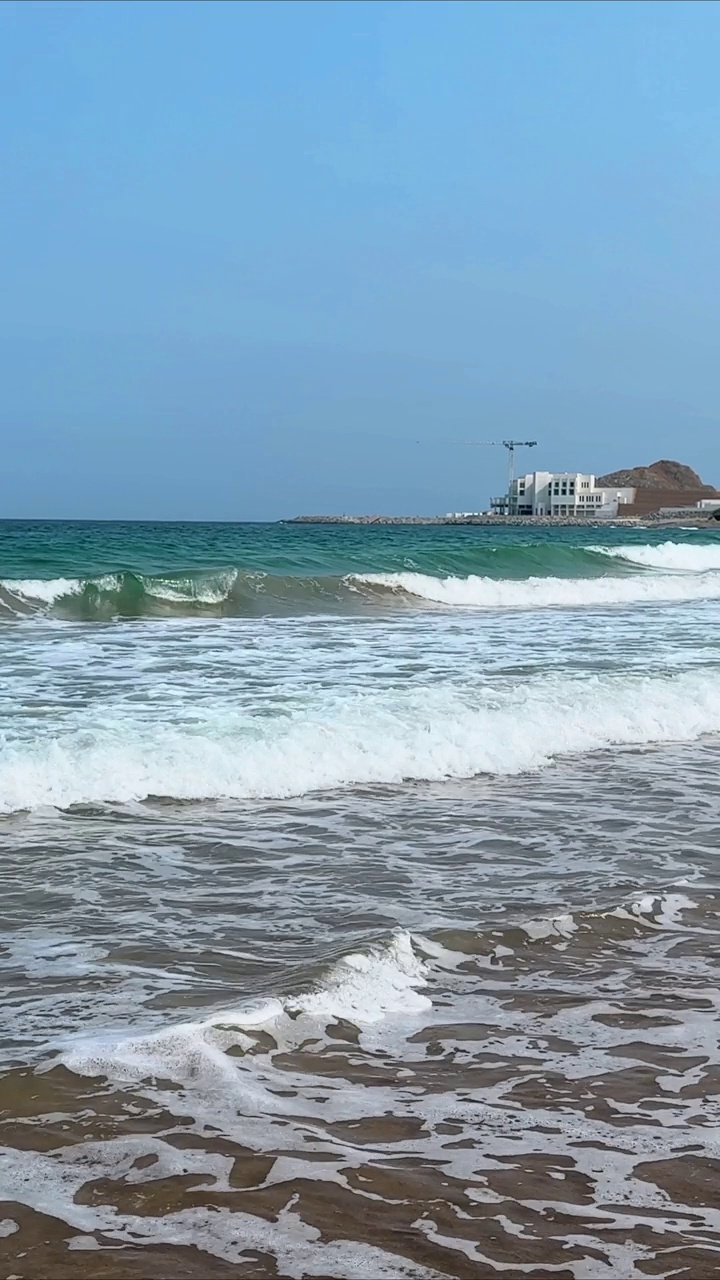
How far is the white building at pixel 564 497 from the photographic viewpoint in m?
166

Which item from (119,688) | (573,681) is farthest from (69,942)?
(573,681)

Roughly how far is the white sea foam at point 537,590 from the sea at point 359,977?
13.8 metres

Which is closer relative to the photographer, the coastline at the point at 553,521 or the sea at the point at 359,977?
the sea at the point at 359,977

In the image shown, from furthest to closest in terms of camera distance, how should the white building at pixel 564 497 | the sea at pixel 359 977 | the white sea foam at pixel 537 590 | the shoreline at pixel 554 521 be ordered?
1. the white building at pixel 564 497
2. the shoreline at pixel 554 521
3. the white sea foam at pixel 537 590
4. the sea at pixel 359 977

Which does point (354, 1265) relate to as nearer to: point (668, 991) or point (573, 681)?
point (668, 991)

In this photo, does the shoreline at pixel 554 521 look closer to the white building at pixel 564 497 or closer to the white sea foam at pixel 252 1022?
the white building at pixel 564 497

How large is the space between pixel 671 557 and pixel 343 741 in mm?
31022

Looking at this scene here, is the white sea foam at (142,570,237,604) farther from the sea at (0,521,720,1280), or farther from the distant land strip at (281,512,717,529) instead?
the distant land strip at (281,512,717,529)

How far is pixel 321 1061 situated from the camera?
12.0ft

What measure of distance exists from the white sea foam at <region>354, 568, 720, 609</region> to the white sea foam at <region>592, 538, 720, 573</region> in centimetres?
826

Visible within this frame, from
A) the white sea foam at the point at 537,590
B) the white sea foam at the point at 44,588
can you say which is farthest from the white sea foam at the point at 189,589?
the white sea foam at the point at 537,590

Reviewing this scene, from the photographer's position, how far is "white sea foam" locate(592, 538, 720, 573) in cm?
3634

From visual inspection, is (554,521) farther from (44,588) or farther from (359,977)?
(359,977)

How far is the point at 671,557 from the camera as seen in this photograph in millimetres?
37594
